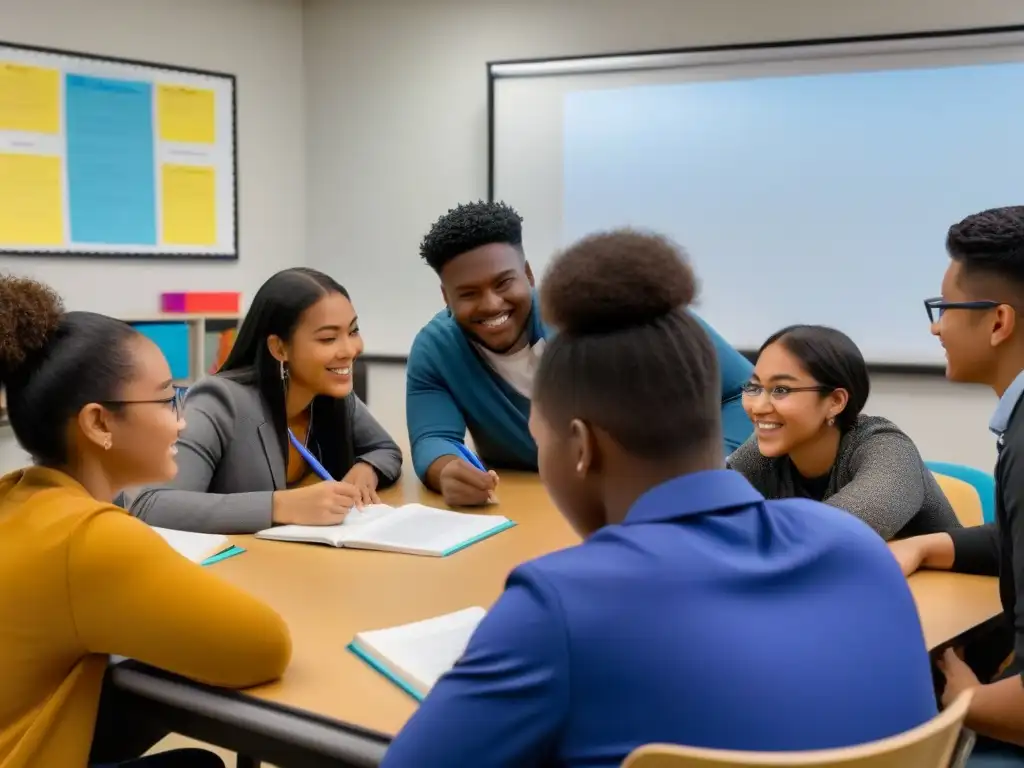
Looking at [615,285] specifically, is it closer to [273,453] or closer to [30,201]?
[273,453]

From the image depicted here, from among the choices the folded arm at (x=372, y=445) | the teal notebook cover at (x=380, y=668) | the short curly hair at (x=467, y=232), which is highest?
the short curly hair at (x=467, y=232)

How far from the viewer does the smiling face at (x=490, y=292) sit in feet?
7.42

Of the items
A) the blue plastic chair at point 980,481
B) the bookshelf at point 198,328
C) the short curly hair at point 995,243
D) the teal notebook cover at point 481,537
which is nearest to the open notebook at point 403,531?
the teal notebook cover at point 481,537

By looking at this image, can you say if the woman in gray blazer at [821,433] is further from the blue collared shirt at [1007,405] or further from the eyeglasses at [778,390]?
the blue collared shirt at [1007,405]

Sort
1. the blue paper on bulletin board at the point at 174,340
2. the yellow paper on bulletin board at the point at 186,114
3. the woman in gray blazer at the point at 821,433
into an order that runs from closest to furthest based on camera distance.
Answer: the woman in gray blazer at the point at 821,433 < the blue paper on bulletin board at the point at 174,340 < the yellow paper on bulletin board at the point at 186,114

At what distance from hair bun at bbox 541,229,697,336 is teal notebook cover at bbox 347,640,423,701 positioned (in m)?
0.50

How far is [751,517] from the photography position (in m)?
0.87

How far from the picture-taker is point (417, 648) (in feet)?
4.05

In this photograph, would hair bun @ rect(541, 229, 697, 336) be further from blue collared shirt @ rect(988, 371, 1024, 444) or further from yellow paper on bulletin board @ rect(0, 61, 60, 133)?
yellow paper on bulletin board @ rect(0, 61, 60, 133)

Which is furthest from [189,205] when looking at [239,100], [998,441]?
[998,441]

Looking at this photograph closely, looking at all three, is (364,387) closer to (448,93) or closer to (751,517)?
(448,93)

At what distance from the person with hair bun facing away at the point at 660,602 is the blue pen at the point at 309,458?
1206mm

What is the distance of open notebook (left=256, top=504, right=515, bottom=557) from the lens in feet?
5.63

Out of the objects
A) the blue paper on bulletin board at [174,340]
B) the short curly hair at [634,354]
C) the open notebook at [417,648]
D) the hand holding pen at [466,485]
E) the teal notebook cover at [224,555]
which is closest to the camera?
the short curly hair at [634,354]
